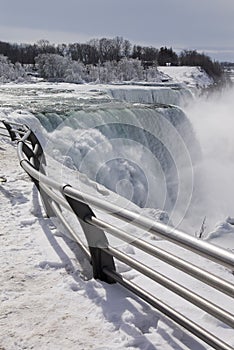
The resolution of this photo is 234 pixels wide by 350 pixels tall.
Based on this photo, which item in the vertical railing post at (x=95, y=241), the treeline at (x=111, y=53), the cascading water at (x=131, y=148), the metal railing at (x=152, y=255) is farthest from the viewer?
the treeline at (x=111, y=53)

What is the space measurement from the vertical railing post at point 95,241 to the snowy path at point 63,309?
101 mm

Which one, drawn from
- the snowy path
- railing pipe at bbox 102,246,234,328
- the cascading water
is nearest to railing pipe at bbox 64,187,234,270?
railing pipe at bbox 102,246,234,328

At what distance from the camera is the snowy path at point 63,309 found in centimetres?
240

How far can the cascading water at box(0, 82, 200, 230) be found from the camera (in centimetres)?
1305

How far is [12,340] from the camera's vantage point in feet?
8.00

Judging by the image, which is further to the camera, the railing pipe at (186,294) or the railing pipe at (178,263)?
the railing pipe at (186,294)

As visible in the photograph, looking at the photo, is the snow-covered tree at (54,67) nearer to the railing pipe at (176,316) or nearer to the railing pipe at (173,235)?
the railing pipe at (176,316)

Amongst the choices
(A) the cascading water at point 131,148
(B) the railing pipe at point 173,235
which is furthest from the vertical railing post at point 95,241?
(A) the cascading water at point 131,148

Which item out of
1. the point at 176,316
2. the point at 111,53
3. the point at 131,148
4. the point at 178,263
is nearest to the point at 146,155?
the point at 131,148

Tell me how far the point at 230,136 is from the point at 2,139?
69.1 feet

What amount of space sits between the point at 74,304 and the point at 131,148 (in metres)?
14.0

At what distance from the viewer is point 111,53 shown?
4564 inches

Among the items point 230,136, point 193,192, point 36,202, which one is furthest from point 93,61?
point 36,202

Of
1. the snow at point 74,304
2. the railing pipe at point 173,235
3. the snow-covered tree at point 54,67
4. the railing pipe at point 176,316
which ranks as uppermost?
the snow-covered tree at point 54,67
